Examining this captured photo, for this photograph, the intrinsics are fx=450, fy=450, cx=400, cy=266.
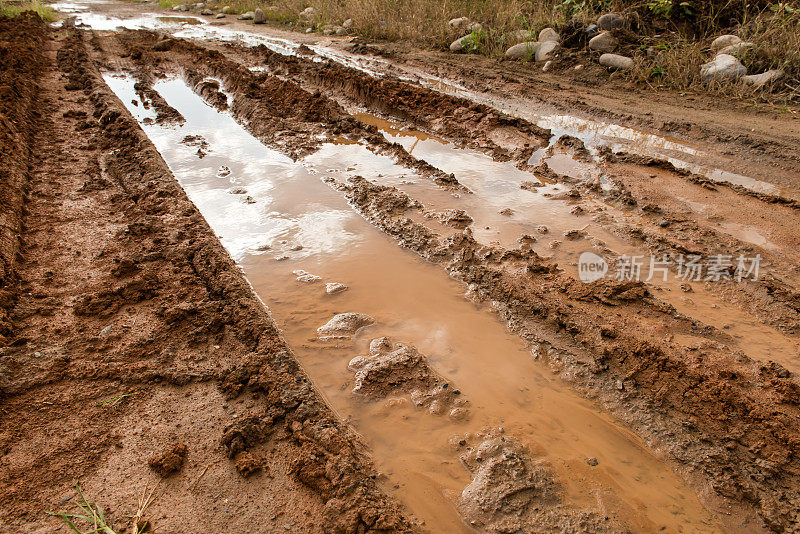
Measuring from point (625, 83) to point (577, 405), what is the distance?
805cm

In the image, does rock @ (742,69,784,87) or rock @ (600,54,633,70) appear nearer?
rock @ (742,69,784,87)

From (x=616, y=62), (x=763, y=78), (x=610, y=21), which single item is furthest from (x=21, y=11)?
(x=763, y=78)

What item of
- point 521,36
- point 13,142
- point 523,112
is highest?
point 521,36

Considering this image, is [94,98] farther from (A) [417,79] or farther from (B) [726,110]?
(B) [726,110]

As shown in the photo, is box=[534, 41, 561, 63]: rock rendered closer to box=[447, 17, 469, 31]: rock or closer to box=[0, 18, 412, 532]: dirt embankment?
box=[447, 17, 469, 31]: rock

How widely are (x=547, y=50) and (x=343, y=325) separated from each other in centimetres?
934

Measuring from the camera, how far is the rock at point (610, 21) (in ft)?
31.6

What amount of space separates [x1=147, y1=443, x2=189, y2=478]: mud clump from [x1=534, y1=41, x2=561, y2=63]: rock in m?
10.5

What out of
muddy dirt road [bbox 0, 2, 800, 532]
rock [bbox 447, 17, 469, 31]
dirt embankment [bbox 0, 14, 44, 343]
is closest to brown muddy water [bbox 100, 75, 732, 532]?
muddy dirt road [bbox 0, 2, 800, 532]

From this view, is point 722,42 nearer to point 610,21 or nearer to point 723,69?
point 723,69

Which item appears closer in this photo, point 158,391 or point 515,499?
point 515,499

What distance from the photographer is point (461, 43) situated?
38.0 ft

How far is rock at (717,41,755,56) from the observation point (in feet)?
25.9

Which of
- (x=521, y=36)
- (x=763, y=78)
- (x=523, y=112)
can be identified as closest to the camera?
(x=763, y=78)
